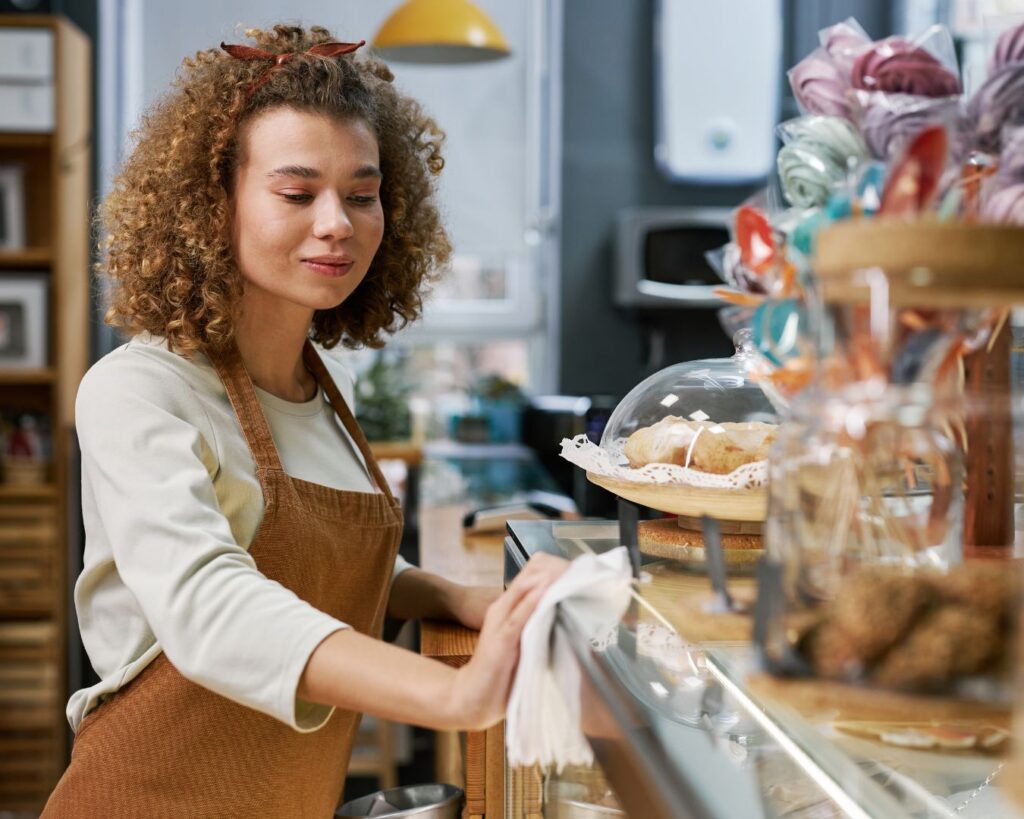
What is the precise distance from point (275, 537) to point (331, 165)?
40 cm

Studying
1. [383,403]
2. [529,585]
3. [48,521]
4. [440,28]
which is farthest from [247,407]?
[383,403]

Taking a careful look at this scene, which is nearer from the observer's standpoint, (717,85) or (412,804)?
(412,804)

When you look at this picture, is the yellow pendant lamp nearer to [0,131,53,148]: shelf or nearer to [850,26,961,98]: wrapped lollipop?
[0,131,53,148]: shelf

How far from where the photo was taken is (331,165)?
135 cm

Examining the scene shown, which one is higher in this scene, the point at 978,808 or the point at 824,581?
the point at 824,581

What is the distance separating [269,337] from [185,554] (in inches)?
20.8

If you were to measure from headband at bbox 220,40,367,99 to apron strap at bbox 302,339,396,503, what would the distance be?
347 mm

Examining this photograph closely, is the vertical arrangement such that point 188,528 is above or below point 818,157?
below

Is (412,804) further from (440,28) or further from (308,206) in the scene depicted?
(440,28)

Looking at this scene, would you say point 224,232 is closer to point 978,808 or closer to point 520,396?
point 978,808

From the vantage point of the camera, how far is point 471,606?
4.78ft

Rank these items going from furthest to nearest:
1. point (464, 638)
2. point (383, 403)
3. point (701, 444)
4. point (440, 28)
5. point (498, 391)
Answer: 1. point (498, 391)
2. point (383, 403)
3. point (440, 28)
4. point (464, 638)
5. point (701, 444)

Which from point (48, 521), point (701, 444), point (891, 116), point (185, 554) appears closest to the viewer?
point (891, 116)

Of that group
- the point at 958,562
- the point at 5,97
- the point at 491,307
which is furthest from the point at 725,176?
the point at 958,562
